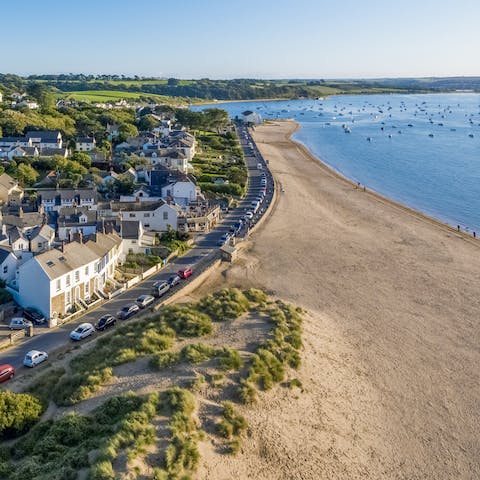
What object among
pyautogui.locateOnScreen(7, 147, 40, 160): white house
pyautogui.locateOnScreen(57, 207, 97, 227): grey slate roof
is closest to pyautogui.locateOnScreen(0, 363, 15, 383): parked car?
pyautogui.locateOnScreen(57, 207, 97, 227): grey slate roof

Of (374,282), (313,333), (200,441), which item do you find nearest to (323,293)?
(374,282)

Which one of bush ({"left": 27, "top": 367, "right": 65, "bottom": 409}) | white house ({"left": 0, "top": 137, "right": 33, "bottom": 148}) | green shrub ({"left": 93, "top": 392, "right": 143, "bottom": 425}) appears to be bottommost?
bush ({"left": 27, "top": 367, "right": 65, "bottom": 409})

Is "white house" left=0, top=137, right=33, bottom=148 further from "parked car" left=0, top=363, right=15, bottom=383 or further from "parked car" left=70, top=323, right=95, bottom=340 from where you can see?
"parked car" left=0, top=363, right=15, bottom=383

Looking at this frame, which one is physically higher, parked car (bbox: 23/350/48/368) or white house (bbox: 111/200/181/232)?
white house (bbox: 111/200/181/232)

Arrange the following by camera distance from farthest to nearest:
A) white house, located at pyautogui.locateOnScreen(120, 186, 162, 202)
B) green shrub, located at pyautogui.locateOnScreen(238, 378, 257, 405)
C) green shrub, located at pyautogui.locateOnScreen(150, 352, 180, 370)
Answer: white house, located at pyautogui.locateOnScreen(120, 186, 162, 202)
green shrub, located at pyautogui.locateOnScreen(150, 352, 180, 370)
green shrub, located at pyautogui.locateOnScreen(238, 378, 257, 405)

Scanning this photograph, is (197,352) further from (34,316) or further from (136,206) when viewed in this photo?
(136,206)

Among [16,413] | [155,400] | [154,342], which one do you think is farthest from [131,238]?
[155,400]

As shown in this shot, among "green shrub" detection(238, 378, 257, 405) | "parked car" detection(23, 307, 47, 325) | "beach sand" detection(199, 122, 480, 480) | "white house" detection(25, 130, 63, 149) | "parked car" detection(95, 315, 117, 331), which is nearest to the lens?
"beach sand" detection(199, 122, 480, 480)

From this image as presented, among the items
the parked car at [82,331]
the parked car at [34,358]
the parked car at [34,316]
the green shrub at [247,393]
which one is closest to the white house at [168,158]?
the parked car at [34,316]
